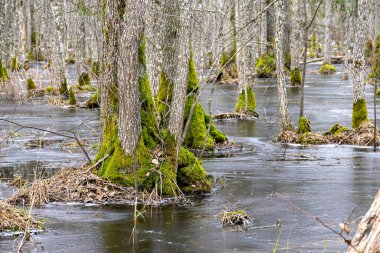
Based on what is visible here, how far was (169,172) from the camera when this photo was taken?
1267 cm

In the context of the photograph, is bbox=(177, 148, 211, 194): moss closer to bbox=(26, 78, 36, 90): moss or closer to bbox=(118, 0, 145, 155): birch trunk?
bbox=(118, 0, 145, 155): birch trunk

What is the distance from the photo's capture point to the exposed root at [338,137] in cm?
1962

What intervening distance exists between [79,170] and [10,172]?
2416 mm

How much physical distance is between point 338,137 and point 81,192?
996cm

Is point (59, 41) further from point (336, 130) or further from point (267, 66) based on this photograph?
point (267, 66)

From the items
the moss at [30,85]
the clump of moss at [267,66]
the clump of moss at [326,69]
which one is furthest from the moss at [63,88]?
the clump of moss at [326,69]

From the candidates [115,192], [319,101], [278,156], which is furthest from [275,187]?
[319,101]

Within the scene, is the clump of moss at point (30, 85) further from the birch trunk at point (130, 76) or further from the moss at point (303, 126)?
the birch trunk at point (130, 76)

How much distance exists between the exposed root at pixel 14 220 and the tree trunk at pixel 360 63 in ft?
42.0

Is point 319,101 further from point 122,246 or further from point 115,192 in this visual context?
point 122,246

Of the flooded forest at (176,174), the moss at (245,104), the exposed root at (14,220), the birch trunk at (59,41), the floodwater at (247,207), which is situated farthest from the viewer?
the birch trunk at (59,41)

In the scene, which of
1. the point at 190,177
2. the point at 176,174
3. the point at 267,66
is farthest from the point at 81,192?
the point at 267,66

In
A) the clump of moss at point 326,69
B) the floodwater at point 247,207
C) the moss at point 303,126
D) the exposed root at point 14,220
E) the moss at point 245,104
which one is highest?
the clump of moss at point 326,69

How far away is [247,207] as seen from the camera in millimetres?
11812
